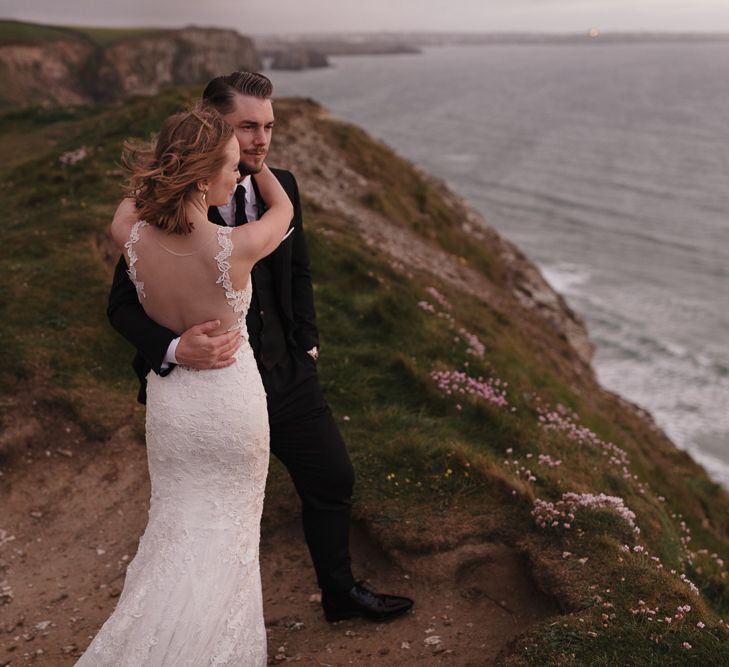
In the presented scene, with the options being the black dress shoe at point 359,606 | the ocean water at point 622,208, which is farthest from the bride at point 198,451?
the ocean water at point 622,208

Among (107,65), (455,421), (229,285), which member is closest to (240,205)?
(229,285)

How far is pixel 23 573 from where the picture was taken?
323 inches

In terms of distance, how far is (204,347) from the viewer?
5125 millimetres

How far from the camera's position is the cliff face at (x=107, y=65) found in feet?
365

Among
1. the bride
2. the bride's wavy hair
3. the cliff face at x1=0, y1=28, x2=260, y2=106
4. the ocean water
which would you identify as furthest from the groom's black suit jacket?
the cliff face at x1=0, y1=28, x2=260, y2=106

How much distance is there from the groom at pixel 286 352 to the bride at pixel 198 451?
23 cm

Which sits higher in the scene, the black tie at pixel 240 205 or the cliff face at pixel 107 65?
the cliff face at pixel 107 65

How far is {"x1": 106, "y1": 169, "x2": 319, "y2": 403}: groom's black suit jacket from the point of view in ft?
17.6

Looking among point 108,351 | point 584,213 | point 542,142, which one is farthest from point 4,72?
point 108,351

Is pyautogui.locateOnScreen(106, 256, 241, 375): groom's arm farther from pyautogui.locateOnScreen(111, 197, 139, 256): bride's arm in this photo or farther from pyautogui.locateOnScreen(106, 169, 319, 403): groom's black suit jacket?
pyautogui.locateOnScreen(111, 197, 139, 256): bride's arm

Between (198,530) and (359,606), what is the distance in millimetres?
2126

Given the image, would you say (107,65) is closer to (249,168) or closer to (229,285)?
(249,168)

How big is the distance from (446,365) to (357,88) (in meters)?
167

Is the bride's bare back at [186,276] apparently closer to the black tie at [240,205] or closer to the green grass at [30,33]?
the black tie at [240,205]
